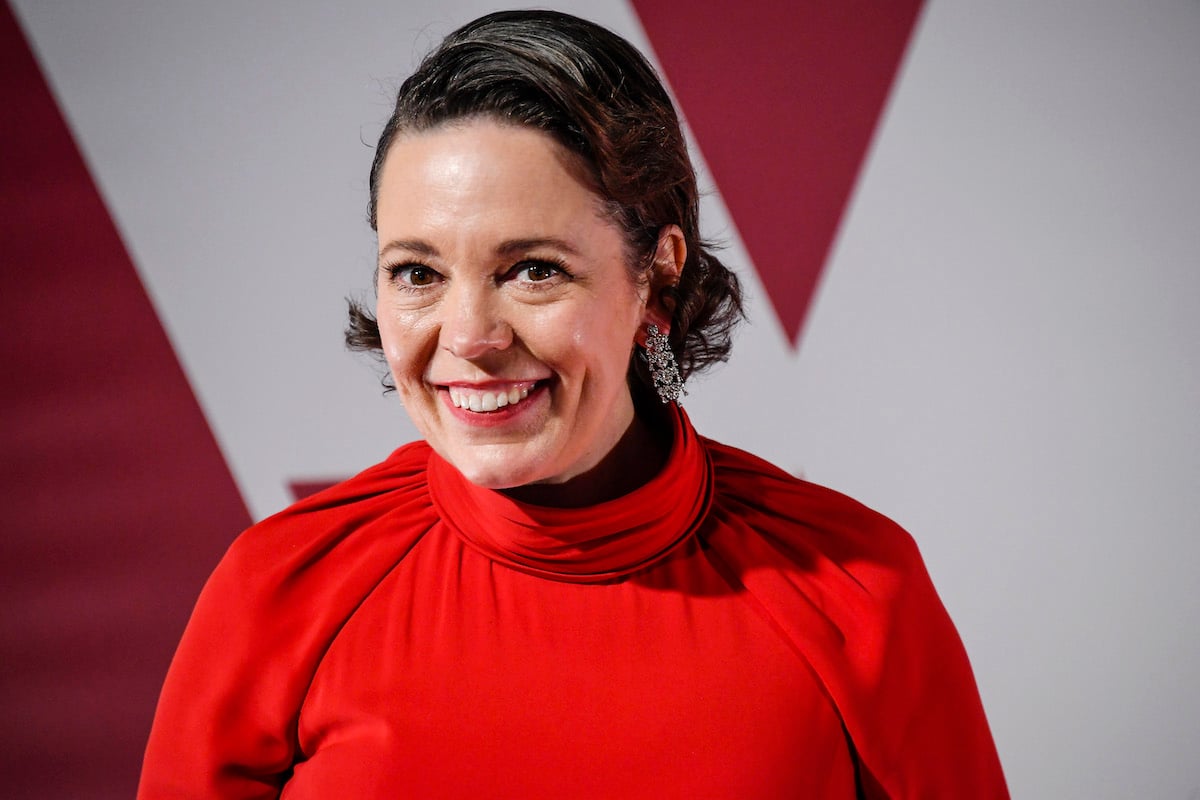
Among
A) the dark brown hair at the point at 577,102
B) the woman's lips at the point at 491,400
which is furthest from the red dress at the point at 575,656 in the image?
the dark brown hair at the point at 577,102

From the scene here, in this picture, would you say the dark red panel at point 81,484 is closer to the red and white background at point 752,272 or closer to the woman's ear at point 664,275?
the red and white background at point 752,272

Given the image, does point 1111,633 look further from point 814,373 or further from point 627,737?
point 627,737

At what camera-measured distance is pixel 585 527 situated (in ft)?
3.04

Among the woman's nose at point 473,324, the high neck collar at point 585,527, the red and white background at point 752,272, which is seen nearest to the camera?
the woman's nose at point 473,324

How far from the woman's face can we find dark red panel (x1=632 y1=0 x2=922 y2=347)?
58 centimetres

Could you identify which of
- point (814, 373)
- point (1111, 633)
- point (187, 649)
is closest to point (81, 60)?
point (187, 649)

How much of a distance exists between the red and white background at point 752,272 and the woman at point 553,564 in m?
0.41

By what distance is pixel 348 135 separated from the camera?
4.57 ft

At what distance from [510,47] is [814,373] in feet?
2.27

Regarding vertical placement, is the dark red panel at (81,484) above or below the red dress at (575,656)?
above

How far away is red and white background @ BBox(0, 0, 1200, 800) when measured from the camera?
4.56ft

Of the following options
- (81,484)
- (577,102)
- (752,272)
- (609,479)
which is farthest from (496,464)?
(81,484)

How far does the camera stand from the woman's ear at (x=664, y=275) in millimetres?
939

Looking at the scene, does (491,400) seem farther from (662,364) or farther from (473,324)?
(662,364)
